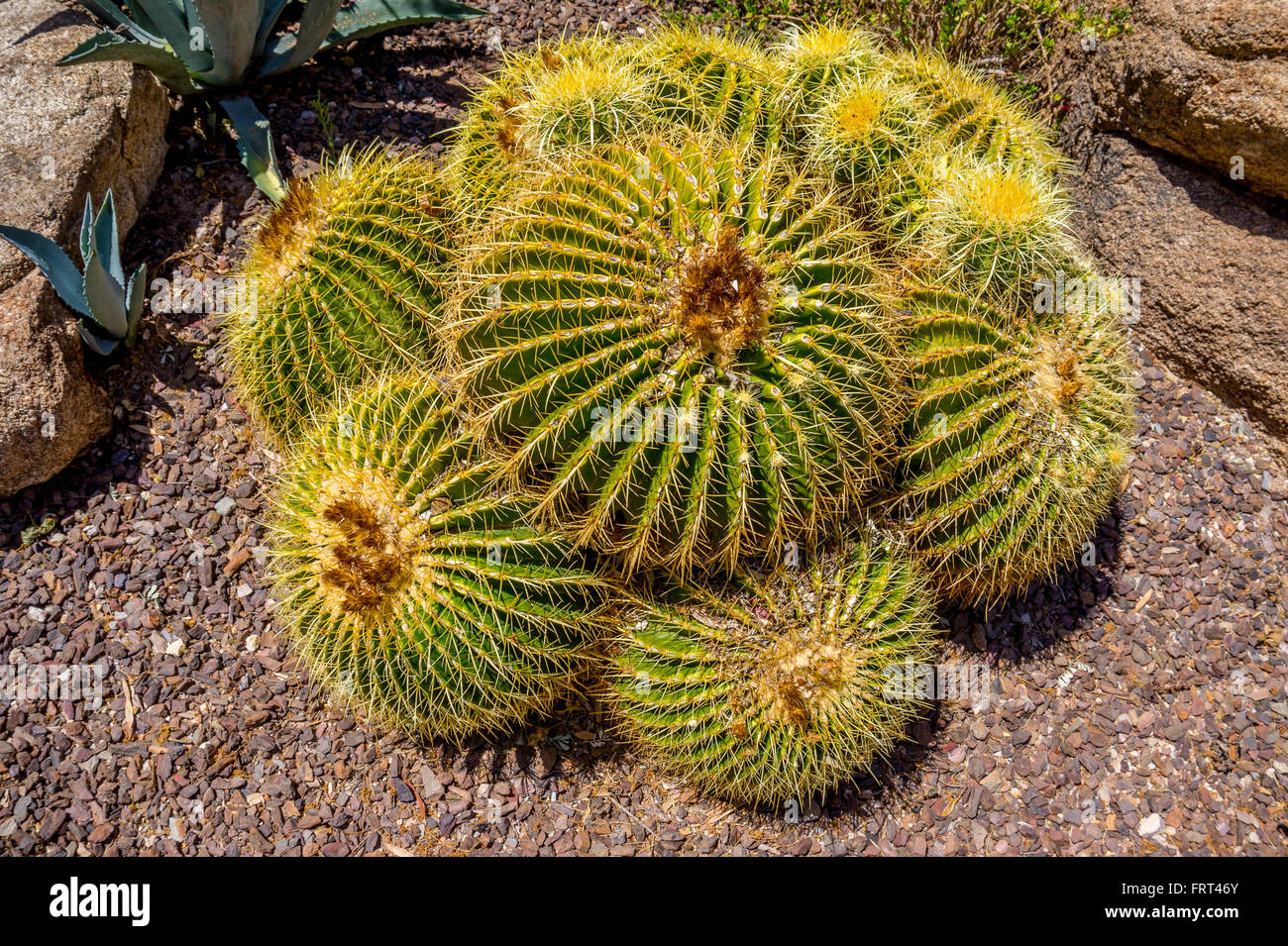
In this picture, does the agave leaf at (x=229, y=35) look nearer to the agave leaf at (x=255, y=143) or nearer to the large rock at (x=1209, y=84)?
the agave leaf at (x=255, y=143)

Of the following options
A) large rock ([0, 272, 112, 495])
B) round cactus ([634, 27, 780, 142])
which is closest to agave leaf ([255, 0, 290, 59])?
large rock ([0, 272, 112, 495])

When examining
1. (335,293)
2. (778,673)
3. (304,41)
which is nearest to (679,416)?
(778,673)

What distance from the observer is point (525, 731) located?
11.6ft

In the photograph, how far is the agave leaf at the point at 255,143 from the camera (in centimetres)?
430

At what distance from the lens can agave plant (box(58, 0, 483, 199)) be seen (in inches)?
169

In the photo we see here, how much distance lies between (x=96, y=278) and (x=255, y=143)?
1.11 meters

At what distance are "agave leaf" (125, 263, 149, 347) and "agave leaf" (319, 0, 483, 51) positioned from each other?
1678 millimetres

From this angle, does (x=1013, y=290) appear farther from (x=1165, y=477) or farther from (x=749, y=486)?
(x=1165, y=477)

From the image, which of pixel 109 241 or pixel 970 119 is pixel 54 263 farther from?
pixel 970 119

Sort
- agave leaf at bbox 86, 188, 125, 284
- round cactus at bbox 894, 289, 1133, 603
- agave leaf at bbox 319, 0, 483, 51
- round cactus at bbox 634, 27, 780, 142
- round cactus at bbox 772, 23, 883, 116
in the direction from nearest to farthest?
round cactus at bbox 894, 289, 1133, 603 < round cactus at bbox 634, 27, 780, 142 < round cactus at bbox 772, 23, 883, 116 < agave leaf at bbox 86, 188, 125, 284 < agave leaf at bbox 319, 0, 483, 51

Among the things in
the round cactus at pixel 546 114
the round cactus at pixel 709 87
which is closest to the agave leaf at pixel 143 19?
the round cactus at pixel 546 114

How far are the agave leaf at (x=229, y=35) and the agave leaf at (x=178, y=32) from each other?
0.05m

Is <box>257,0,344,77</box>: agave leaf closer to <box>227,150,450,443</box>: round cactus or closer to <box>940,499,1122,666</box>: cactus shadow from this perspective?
<box>227,150,450,443</box>: round cactus

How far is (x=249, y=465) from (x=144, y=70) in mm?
2284
